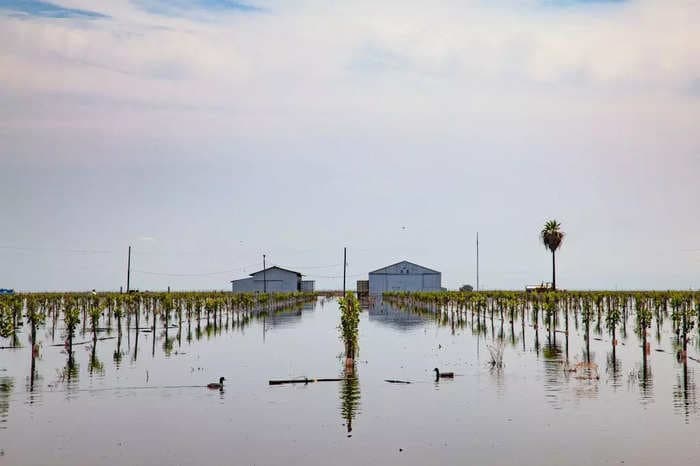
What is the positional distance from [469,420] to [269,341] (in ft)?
110

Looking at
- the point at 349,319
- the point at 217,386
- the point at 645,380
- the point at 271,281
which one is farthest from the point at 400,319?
the point at 271,281

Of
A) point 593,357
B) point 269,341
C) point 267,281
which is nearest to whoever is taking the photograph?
point 593,357

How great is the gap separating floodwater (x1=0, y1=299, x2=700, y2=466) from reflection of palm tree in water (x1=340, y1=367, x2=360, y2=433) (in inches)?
3.4

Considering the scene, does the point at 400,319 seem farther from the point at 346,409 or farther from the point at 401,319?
the point at 346,409

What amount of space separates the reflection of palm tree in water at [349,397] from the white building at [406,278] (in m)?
103

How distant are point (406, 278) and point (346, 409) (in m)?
114

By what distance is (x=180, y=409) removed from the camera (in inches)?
1226

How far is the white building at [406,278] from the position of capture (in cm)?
14400

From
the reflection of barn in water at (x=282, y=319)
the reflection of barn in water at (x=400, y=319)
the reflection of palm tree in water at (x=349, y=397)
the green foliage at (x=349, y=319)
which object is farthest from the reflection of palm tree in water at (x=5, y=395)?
the reflection of barn in water at (x=400, y=319)

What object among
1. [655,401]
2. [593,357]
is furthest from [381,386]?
[593,357]

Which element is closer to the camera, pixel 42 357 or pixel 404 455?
pixel 404 455

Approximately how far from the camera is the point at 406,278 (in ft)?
474

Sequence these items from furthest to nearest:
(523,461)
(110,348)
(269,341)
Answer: (269,341) < (110,348) < (523,461)

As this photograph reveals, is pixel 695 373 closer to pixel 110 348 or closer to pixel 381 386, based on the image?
pixel 381 386
